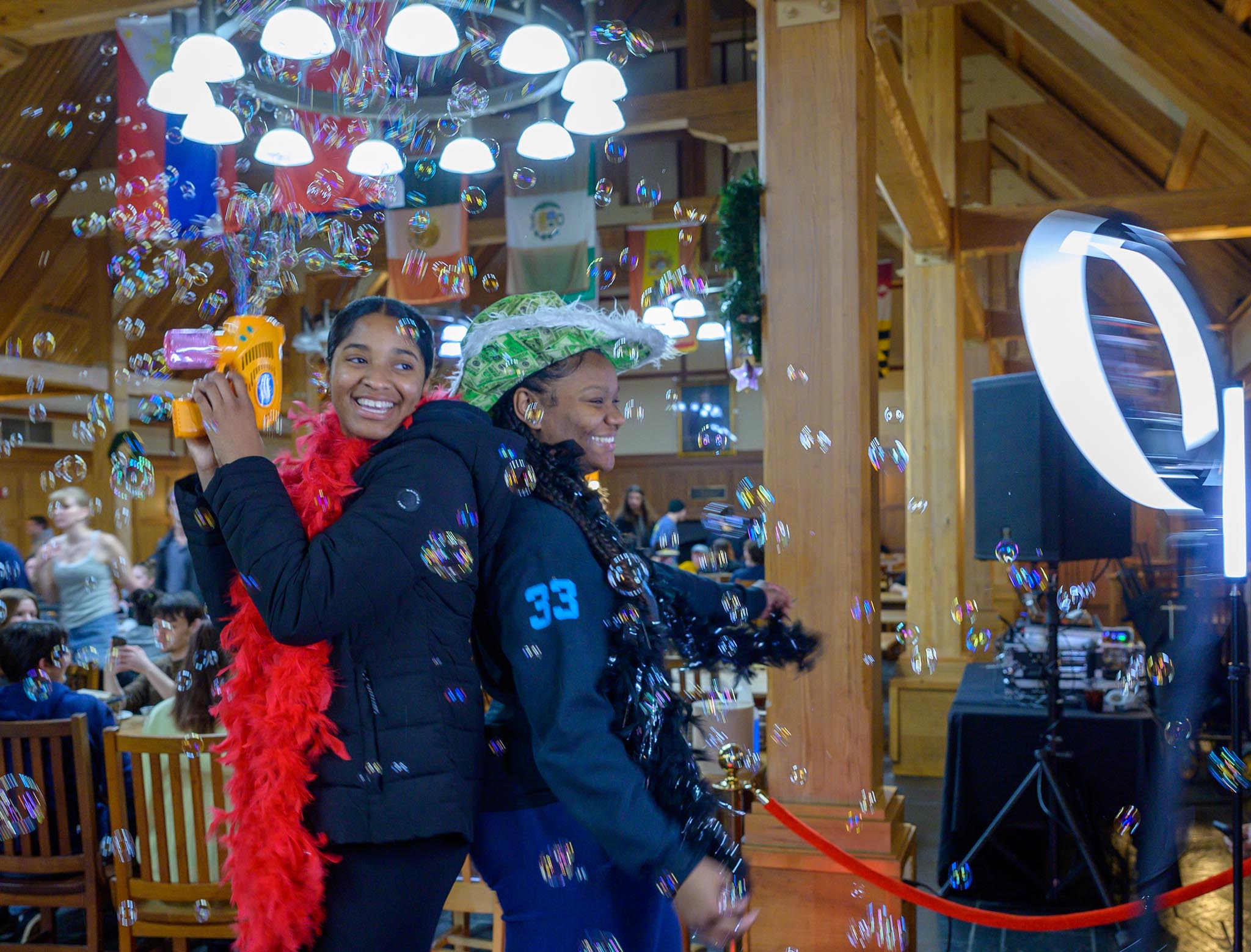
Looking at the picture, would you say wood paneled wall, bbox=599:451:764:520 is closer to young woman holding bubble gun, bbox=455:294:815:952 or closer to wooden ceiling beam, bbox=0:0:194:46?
wooden ceiling beam, bbox=0:0:194:46

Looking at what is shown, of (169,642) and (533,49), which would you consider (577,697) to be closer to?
(169,642)

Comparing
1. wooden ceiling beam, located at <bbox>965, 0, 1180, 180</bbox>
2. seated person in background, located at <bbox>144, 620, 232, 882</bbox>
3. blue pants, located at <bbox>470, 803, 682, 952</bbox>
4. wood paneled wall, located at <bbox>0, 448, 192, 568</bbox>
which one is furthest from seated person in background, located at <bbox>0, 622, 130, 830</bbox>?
wood paneled wall, located at <bbox>0, 448, 192, 568</bbox>

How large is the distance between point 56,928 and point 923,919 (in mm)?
3057

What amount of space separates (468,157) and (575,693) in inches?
145

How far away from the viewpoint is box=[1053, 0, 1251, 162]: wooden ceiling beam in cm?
402

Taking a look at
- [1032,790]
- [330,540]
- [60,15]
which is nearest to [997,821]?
[1032,790]

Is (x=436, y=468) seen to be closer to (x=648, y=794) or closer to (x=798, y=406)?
(x=648, y=794)

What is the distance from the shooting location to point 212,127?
3.91 m

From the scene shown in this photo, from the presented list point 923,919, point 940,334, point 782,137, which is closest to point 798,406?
point 782,137

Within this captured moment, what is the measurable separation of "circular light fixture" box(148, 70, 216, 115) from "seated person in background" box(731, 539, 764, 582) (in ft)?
9.84

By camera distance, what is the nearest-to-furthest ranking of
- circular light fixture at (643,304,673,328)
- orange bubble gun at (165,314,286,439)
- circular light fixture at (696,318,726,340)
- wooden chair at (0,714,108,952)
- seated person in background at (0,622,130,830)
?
orange bubble gun at (165,314,286,439) < wooden chair at (0,714,108,952) < seated person in background at (0,622,130,830) < circular light fixture at (643,304,673,328) < circular light fixture at (696,318,726,340)

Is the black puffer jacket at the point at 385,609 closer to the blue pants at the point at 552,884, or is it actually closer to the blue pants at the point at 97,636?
the blue pants at the point at 552,884

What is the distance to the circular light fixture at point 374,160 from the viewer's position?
167 inches

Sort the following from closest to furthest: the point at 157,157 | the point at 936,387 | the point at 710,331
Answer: the point at 157,157 → the point at 936,387 → the point at 710,331
